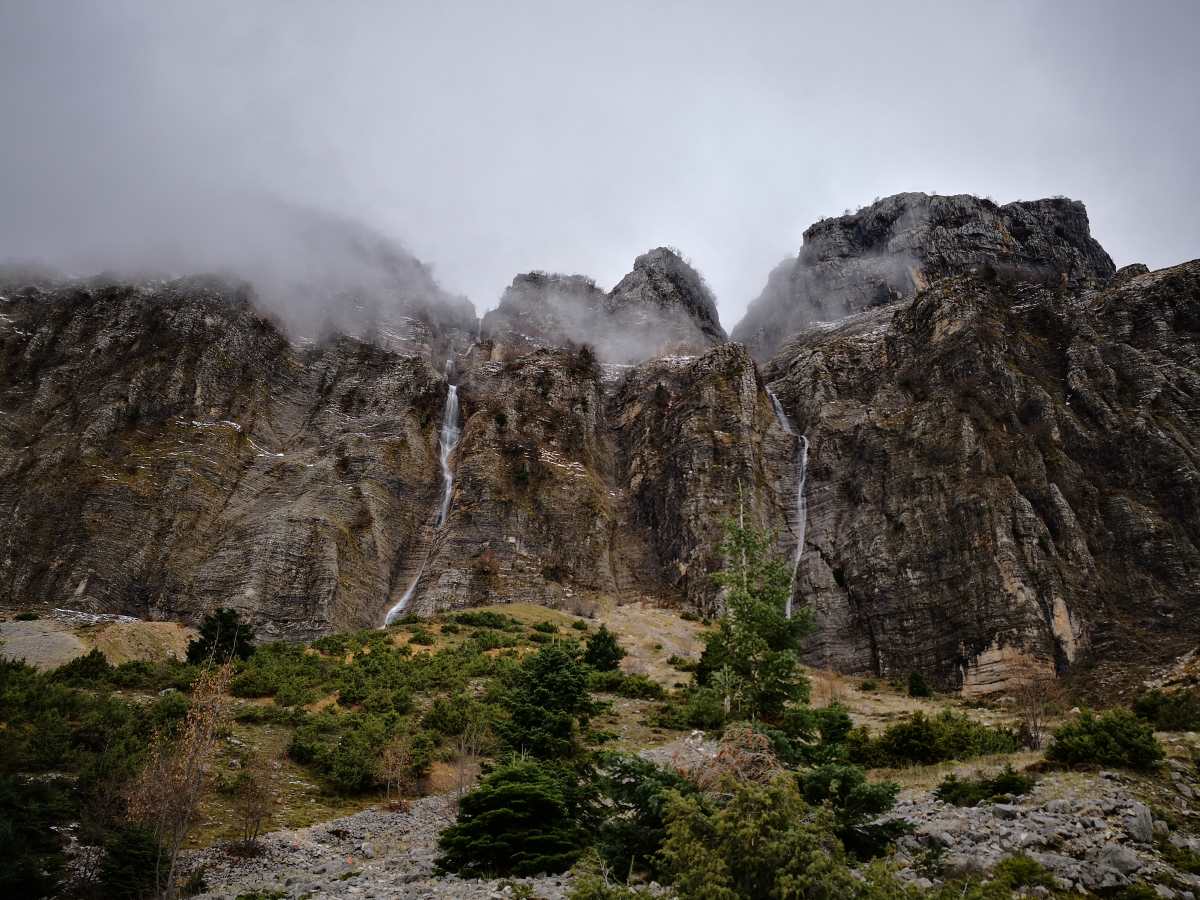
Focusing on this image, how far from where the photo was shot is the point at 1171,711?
17938mm

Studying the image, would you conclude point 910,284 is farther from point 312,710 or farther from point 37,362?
point 37,362

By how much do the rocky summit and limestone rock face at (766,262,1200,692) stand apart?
0.64ft

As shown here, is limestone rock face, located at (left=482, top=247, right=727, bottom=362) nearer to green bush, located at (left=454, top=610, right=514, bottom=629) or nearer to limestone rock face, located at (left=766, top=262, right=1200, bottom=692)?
limestone rock face, located at (left=766, top=262, right=1200, bottom=692)

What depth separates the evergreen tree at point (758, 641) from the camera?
53.8 feet

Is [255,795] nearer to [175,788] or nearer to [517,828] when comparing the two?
[175,788]

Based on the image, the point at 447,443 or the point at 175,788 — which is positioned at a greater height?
the point at 447,443

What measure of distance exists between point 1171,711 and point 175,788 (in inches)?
866

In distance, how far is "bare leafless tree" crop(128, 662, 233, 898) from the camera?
11.4 meters

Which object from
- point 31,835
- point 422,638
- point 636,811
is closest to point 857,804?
point 636,811

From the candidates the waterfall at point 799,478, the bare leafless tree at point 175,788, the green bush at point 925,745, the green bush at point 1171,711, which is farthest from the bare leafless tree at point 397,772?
the waterfall at point 799,478

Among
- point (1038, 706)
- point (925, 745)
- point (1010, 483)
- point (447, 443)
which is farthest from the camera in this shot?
point (447, 443)

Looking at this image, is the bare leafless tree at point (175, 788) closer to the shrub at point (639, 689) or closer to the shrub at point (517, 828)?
the shrub at point (517, 828)

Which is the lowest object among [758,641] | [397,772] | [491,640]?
[397,772]

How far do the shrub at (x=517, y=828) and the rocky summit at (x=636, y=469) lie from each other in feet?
109
